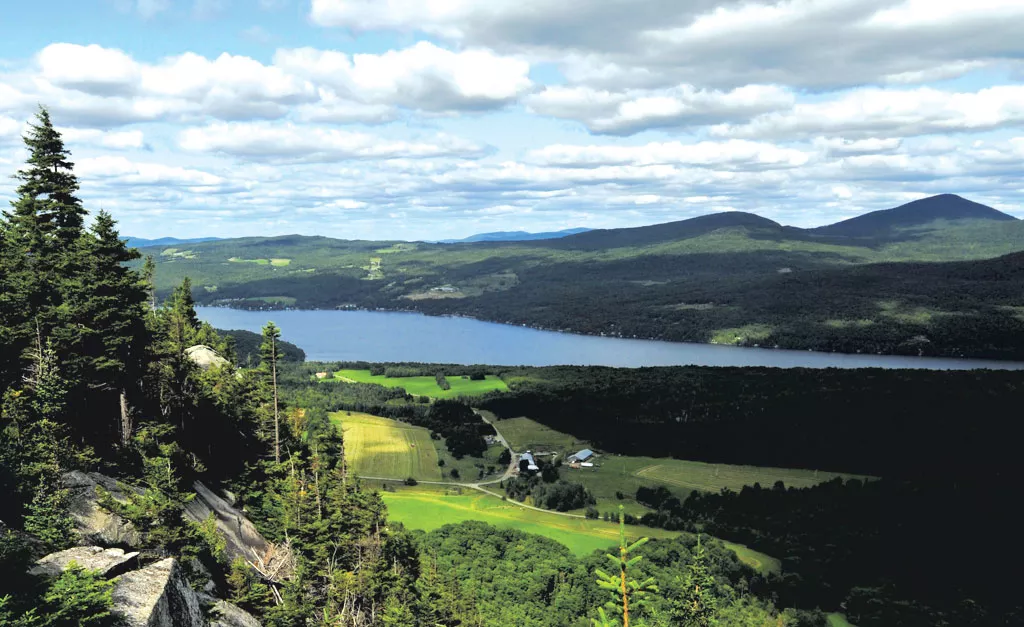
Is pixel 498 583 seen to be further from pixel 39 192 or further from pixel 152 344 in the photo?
pixel 39 192

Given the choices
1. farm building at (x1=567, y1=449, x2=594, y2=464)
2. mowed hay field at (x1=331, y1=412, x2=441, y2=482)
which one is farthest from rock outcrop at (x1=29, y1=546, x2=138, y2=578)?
farm building at (x1=567, y1=449, x2=594, y2=464)

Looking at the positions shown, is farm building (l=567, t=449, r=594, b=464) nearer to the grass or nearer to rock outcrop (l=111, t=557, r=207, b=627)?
the grass

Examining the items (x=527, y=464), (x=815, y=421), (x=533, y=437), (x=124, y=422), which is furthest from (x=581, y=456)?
(x=124, y=422)

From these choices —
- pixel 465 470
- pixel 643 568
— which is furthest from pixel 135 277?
pixel 465 470

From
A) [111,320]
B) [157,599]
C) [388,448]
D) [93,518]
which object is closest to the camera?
[157,599]

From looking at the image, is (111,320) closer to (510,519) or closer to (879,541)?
(510,519)
